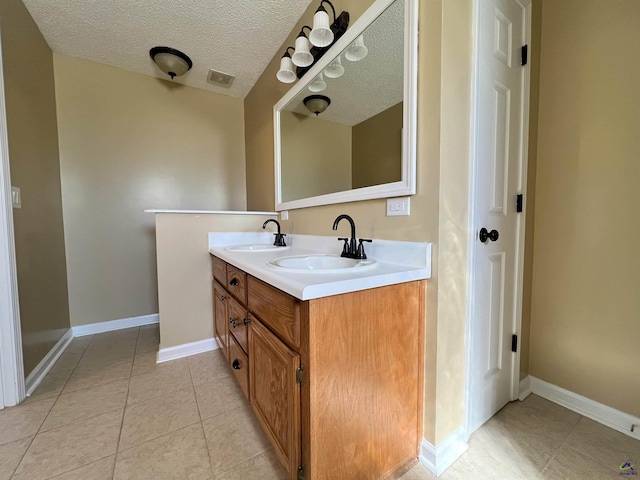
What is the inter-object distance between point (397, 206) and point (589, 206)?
3.38 ft

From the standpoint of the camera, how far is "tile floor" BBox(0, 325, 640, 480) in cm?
100

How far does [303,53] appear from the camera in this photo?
4.94 ft

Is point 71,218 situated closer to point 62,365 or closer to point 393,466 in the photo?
point 62,365

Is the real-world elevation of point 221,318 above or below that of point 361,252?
→ below

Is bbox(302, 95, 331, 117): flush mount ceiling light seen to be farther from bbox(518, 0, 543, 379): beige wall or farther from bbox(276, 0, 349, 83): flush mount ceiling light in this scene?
bbox(518, 0, 543, 379): beige wall

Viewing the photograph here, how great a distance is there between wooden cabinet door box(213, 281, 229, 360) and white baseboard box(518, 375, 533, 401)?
5.71ft

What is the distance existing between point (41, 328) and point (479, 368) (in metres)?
2.74

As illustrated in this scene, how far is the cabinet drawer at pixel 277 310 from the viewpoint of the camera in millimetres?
806

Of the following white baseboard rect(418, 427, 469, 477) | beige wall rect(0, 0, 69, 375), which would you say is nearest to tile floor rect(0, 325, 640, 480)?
white baseboard rect(418, 427, 469, 477)

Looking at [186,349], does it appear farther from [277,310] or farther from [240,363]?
[277,310]

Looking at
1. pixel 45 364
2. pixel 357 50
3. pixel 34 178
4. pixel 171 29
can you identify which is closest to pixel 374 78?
pixel 357 50

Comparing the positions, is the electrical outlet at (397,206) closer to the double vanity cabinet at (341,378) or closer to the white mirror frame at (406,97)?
the white mirror frame at (406,97)

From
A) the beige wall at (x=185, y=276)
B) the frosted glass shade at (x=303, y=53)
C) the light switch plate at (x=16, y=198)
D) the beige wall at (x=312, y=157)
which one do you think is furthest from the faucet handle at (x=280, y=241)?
the light switch plate at (x=16, y=198)

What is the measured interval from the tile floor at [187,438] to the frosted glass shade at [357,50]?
6.21 feet
